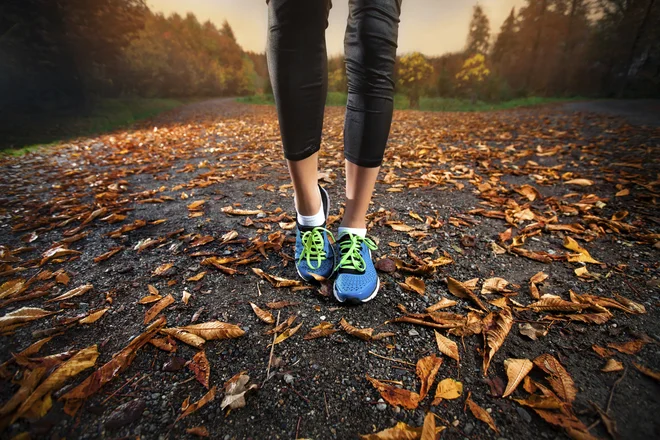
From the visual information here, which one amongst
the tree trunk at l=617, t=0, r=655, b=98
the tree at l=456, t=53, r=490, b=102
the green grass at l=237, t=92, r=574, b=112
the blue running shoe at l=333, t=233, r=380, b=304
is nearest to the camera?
the blue running shoe at l=333, t=233, r=380, b=304

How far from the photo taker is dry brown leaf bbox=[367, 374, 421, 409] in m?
0.76

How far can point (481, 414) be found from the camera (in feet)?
2.37

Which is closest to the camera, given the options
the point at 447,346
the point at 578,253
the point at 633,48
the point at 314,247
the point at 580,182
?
the point at 447,346

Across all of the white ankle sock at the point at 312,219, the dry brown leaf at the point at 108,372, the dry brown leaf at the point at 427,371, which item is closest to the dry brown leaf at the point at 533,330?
the dry brown leaf at the point at 427,371

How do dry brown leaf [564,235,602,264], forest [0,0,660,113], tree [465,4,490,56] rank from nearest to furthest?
dry brown leaf [564,235,602,264] → forest [0,0,660,113] → tree [465,4,490,56]

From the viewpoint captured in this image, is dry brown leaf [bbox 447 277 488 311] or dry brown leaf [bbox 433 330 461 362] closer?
dry brown leaf [bbox 433 330 461 362]

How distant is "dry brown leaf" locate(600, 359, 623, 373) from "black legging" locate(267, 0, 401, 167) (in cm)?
96

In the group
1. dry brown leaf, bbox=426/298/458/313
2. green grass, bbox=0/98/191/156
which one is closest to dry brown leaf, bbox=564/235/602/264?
dry brown leaf, bbox=426/298/458/313

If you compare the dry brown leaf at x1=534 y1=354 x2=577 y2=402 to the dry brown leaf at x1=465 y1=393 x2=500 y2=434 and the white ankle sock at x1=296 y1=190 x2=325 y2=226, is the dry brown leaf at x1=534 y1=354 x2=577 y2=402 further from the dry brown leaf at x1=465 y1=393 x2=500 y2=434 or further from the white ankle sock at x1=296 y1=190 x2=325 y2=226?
the white ankle sock at x1=296 y1=190 x2=325 y2=226

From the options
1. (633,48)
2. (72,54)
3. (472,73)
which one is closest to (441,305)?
(72,54)

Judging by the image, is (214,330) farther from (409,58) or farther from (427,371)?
(409,58)

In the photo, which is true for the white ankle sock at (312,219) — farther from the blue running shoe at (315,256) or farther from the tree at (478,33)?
the tree at (478,33)

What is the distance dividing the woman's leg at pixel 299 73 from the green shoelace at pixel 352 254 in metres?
0.30

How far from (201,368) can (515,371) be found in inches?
37.0
